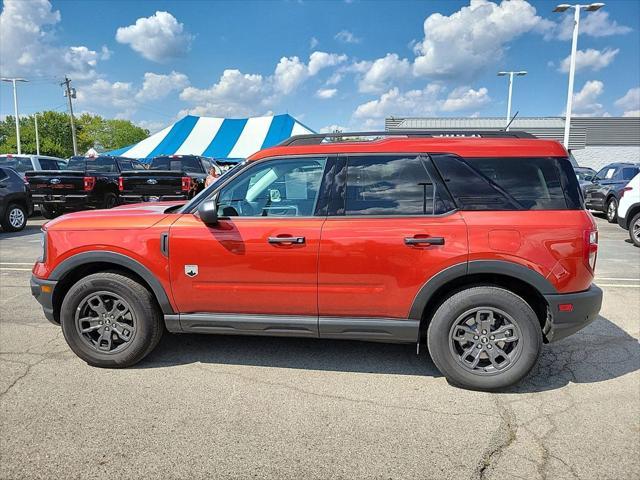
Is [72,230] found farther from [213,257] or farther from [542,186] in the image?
[542,186]

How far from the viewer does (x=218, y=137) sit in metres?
25.9

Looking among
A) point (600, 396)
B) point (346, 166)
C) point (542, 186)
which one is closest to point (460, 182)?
point (542, 186)

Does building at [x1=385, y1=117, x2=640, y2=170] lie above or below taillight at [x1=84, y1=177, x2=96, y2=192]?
above

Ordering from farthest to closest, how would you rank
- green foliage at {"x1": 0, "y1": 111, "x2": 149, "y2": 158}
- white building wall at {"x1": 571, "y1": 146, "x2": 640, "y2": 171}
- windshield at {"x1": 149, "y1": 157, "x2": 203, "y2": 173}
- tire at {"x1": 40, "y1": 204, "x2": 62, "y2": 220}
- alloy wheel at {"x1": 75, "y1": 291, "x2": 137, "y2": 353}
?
green foliage at {"x1": 0, "y1": 111, "x2": 149, "y2": 158} < white building wall at {"x1": 571, "y1": 146, "x2": 640, "y2": 171} < windshield at {"x1": 149, "y1": 157, "x2": 203, "y2": 173} < tire at {"x1": 40, "y1": 204, "x2": 62, "y2": 220} < alloy wheel at {"x1": 75, "y1": 291, "x2": 137, "y2": 353}

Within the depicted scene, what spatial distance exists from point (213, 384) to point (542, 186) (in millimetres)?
2873

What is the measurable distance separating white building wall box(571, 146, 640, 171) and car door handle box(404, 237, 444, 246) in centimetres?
3969

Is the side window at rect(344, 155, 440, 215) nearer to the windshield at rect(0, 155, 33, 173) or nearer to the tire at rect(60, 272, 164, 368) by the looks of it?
the tire at rect(60, 272, 164, 368)

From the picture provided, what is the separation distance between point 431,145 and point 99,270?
290 centimetres

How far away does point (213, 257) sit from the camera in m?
3.39

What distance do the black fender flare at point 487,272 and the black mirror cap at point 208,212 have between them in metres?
1.62

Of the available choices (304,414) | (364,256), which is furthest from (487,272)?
(304,414)

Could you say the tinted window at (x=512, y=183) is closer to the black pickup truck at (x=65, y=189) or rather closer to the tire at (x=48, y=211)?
the black pickup truck at (x=65, y=189)

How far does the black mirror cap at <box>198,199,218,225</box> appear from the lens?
3264mm

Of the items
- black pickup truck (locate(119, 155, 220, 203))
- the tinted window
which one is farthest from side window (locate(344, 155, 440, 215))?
black pickup truck (locate(119, 155, 220, 203))
